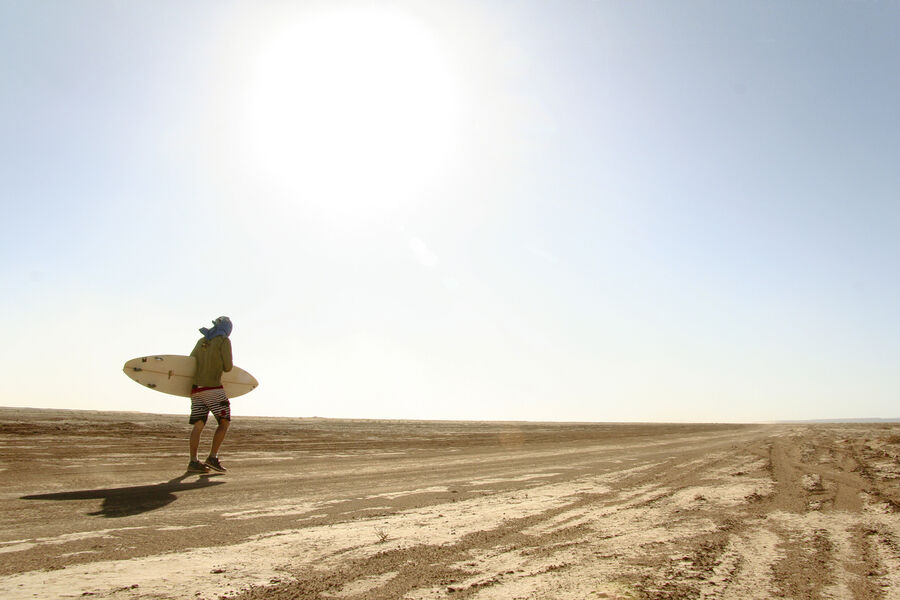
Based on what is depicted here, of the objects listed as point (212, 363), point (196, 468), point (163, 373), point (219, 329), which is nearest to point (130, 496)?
point (196, 468)

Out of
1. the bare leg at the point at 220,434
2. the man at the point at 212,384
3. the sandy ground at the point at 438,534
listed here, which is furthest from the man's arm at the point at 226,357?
the sandy ground at the point at 438,534

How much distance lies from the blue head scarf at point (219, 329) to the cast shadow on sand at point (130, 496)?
8.10ft

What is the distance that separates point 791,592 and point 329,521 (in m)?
3.07

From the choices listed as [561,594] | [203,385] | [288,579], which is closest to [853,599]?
[561,594]

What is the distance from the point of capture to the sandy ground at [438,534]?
2588 mm

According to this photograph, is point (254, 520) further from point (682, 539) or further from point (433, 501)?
point (682, 539)

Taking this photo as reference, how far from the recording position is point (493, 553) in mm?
3176

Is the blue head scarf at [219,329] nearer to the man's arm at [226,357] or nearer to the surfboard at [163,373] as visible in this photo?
the man's arm at [226,357]

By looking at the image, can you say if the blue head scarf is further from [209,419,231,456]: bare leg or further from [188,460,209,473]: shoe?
[188,460,209,473]: shoe

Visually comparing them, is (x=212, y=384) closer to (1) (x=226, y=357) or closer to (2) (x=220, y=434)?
(1) (x=226, y=357)

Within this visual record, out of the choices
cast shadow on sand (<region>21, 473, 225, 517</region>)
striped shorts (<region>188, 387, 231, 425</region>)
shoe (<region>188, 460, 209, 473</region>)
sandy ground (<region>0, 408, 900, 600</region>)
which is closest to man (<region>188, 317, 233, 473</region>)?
striped shorts (<region>188, 387, 231, 425</region>)

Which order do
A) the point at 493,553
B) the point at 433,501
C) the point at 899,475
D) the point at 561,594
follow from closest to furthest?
the point at 561,594, the point at 493,553, the point at 433,501, the point at 899,475

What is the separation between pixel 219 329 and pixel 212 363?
565 mm

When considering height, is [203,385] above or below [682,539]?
above
